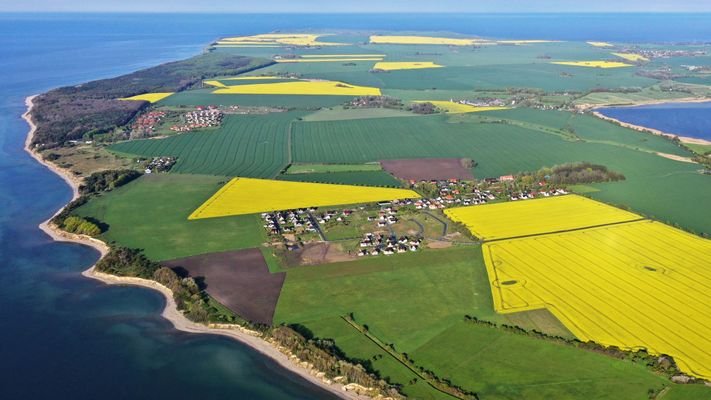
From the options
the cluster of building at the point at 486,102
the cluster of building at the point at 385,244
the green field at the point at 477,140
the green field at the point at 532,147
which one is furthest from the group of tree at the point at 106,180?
the cluster of building at the point at 486,102

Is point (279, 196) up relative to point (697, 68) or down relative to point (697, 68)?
down

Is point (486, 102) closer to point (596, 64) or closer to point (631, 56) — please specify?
point (596, 64)

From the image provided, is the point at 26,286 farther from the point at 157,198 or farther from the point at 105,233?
the point at 157,198

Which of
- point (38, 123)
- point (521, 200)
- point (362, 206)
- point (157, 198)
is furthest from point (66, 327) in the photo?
point (38, 123)

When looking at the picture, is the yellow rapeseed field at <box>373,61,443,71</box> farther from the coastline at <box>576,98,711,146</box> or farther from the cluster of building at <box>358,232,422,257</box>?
the cluster of building at <box>358,232,422,257</box>

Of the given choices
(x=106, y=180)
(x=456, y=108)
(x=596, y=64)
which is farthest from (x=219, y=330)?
(x=596, y=64)

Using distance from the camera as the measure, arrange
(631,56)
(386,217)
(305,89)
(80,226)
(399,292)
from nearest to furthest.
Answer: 1. (399,292)
2. (80,226)
3. (386,217)
4. (305,89)
5. (631,56)

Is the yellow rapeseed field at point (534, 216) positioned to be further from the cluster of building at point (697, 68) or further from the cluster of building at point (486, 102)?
the cluster of building at point (697, 68)
